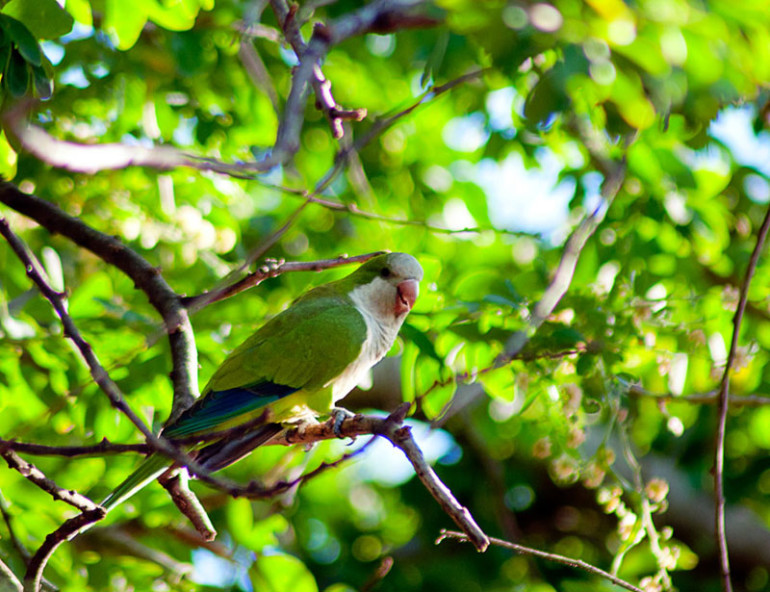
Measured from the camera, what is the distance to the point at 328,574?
5023 mm

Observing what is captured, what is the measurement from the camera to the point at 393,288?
3123 millimetres

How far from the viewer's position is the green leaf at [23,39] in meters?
2.21

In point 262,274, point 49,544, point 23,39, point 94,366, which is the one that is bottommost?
point 49,544

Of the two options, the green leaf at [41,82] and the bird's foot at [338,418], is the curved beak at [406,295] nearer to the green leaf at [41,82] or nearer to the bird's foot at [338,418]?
the bird's foot at [338,418]

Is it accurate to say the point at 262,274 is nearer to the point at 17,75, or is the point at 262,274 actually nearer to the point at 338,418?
the point at 338,418

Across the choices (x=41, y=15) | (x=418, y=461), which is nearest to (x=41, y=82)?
(x=41, y=15)

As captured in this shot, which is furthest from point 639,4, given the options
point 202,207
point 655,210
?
point 202,207

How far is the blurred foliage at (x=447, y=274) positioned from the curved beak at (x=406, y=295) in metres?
0.10

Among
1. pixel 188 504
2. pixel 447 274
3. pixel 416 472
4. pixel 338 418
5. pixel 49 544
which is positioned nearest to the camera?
pixel 416 472

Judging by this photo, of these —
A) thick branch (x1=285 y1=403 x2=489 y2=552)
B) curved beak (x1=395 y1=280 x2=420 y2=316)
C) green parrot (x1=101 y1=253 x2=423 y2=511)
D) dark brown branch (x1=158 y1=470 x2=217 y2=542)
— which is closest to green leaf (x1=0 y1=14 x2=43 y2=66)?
green parrot (x1=101 y1=253 x2=423 y2=511)

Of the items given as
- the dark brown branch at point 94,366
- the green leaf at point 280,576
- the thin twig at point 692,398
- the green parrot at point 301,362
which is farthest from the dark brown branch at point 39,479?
the thin twig at point 692,398

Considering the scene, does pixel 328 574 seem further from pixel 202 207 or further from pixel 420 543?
pixel 202 207

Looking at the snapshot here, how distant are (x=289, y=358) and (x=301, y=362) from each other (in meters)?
0.05

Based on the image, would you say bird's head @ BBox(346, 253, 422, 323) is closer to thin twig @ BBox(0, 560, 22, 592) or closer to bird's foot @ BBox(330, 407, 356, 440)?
bird's foot @ BBox(330, 407, 356, 440)
